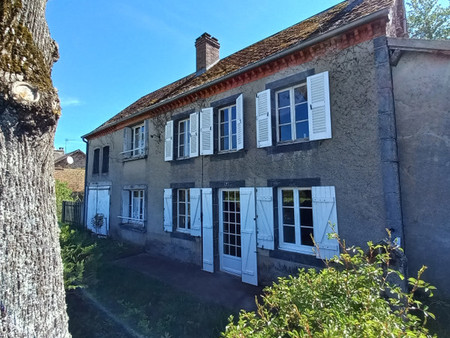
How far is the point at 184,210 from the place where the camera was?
8.57m

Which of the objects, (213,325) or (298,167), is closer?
(213,325)

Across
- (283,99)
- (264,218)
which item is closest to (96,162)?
(264,218)

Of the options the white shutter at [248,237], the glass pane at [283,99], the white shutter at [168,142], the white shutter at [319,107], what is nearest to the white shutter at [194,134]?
the white shutter at [168,142]

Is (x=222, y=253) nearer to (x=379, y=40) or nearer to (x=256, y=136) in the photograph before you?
(x=256, y=136)

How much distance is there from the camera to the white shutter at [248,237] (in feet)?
20.5

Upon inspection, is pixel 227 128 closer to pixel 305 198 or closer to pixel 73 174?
pixel 305 198

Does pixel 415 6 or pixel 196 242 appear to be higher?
pixel 415 6

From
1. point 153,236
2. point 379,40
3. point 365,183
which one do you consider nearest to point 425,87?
point 379,40

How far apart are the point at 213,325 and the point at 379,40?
5.88 meters

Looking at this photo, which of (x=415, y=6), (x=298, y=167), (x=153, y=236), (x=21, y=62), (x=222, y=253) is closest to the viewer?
(x=21, y=62)

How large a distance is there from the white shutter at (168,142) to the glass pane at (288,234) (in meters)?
4.54

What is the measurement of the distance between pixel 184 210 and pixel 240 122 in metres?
3.64

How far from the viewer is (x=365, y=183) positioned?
4801 mm

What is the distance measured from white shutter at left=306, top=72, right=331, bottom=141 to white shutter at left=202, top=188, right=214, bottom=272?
11.1 ft
